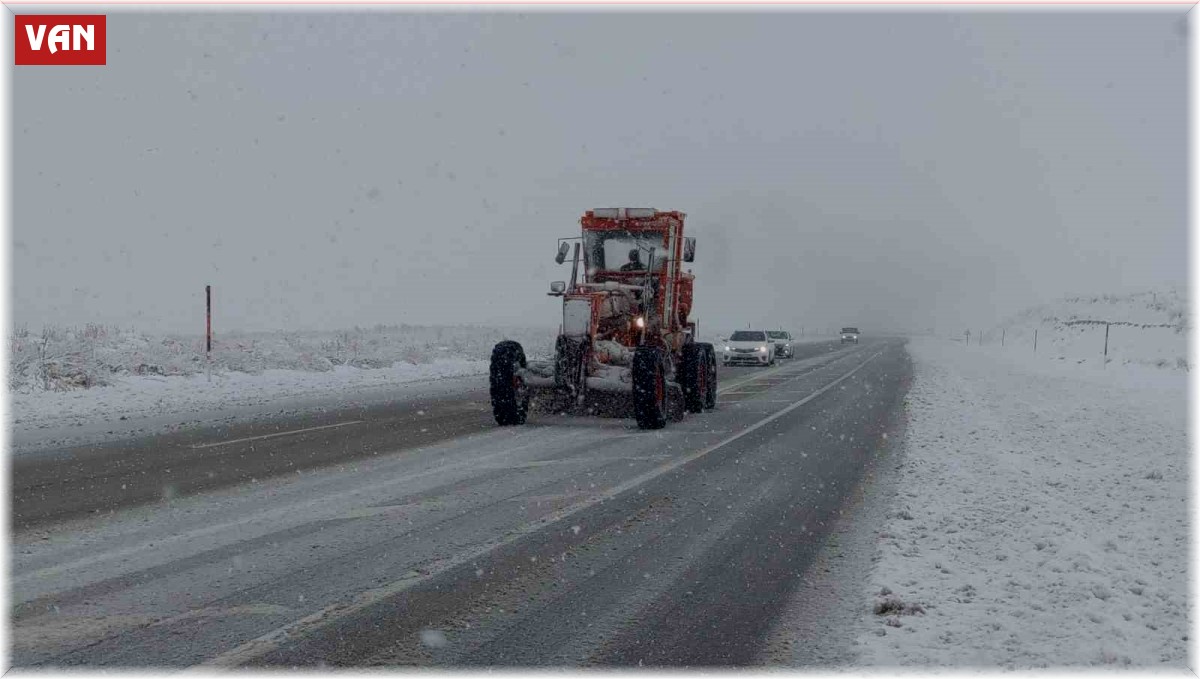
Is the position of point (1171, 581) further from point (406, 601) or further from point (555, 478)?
point (555, 478)

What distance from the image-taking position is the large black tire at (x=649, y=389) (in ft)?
43.9

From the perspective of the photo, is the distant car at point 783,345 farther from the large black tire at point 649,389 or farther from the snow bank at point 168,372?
the large black tire at point 649,389

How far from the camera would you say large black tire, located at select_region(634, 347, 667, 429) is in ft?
43.9

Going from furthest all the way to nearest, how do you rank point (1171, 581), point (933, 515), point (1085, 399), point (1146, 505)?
point (1085, 399) < point (1146, 505) < point (933, 515) < point (1171, 581)

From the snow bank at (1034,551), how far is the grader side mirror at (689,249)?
5228 mm

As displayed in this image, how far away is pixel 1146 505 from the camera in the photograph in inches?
315

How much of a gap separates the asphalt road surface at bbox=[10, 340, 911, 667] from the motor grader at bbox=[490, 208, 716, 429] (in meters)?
1.78

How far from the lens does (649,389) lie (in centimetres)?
Answer: 1339

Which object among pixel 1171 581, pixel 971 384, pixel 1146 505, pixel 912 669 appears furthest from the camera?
pixel 971 384

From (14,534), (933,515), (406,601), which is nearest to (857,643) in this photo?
(406,601)

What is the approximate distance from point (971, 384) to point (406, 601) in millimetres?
21433

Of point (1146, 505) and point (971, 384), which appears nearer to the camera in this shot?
point (1146, 505)

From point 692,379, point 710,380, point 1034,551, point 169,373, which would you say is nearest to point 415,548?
point 1034,551

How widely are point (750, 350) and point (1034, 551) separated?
1205 inches
